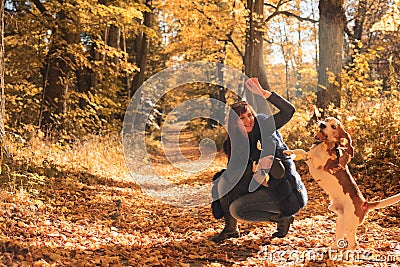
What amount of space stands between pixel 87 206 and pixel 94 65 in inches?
236

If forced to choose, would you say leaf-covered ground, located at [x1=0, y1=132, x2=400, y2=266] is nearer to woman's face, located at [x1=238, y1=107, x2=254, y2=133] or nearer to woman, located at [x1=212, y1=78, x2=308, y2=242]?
woman, located at [x1=212, y1=78, x2=308, y2=242]

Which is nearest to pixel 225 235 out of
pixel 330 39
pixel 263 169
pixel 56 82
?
pixel 263 169

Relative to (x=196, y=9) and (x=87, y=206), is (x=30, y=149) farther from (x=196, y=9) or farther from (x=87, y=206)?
(x=196, y=9)

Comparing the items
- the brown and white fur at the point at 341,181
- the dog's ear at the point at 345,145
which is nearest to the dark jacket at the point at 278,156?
the brown and white fur at the point at 341,181

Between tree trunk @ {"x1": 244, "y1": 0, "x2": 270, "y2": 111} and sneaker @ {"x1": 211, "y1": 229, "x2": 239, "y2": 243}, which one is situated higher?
tree trunk @ {"x1": 244, "y1": 0, "x2": 270, "y2": 111}

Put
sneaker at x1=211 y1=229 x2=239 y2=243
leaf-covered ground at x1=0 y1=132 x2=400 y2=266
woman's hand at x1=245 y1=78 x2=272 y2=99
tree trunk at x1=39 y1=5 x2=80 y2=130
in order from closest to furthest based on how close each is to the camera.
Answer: leaf-covered ground at x1=0 y1=132 x2=400 y2=266 → woman's hand at x1=245 y1=78 x2=272 y2=99 → sneaker at x1=211 y1=229 x2=239 y2=243 → tree trunk at x1=39 y1=5 x2=80 y2=130

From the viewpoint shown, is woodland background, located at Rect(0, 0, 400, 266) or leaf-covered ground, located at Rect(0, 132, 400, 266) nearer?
leaf-covered ground, located at Rect(0, 132, 400, 266)

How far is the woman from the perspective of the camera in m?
4.43

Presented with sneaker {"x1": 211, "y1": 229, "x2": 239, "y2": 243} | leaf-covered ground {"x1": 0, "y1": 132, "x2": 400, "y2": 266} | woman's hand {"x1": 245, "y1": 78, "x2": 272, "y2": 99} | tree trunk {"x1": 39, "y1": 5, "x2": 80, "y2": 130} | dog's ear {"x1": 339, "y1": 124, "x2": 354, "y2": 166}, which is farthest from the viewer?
tree trunk {"x1": 39, "y1": 5, "x2": 80, "y2": 130}

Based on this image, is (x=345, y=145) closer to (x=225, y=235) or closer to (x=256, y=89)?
(x=256, y=89)

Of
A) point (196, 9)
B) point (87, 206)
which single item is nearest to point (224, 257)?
point (87, 206)

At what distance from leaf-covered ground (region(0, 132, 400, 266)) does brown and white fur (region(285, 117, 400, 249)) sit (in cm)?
34

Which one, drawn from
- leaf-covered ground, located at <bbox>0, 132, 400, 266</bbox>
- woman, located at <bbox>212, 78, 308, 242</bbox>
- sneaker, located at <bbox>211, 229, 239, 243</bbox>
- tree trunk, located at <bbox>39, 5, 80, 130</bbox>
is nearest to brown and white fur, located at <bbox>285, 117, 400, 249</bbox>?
leaf-covered ground, located at <bbox>0, 132, 400, 266</bbox>

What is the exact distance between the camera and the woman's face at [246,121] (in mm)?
4500
